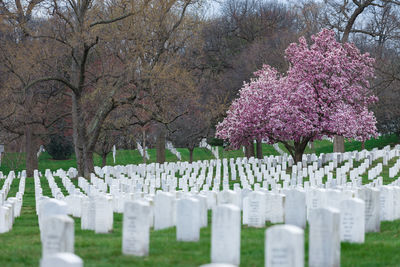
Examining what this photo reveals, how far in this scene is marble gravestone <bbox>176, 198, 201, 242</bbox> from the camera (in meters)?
8.42

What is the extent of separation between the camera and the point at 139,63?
2766cm

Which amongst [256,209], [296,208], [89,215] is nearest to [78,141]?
[89,215]

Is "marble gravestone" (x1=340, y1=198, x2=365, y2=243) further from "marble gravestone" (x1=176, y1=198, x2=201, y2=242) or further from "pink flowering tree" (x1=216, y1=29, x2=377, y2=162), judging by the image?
"pink flowering tree" (x1=216, y1=29, x2=377, y2=162)

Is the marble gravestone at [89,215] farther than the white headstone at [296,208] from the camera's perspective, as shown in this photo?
Yes

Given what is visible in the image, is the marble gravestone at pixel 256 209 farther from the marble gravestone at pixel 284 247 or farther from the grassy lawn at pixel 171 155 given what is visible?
the grassy lawn at pixel 171 155

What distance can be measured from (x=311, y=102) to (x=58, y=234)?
2460cm

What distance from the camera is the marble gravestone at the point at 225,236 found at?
6.96 meters

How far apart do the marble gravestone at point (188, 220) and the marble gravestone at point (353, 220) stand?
1.81 meters

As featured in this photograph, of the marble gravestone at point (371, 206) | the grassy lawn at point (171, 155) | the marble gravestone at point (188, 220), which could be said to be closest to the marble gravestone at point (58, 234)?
the marble gravestone at point (188, 220)

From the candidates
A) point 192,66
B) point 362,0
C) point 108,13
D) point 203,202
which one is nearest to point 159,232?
point 203,202

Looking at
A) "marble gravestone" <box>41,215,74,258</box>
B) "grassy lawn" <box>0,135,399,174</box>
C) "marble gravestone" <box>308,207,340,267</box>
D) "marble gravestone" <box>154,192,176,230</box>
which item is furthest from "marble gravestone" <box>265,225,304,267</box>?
"grassy lawn" <box>0,135,399,174</box>

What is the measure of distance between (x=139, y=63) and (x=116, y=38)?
62.4 inches

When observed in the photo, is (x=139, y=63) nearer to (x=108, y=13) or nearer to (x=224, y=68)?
(x=108, y=13)

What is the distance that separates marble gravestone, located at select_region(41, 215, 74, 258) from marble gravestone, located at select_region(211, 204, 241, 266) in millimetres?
A: 1493
